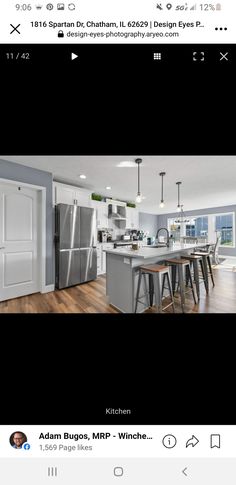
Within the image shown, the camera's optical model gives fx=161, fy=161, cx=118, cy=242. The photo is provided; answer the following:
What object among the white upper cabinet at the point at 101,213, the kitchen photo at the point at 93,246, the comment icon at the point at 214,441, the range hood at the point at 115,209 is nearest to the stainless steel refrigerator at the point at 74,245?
the kitchen photo at the point at 93,246

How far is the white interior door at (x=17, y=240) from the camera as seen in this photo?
1.89m

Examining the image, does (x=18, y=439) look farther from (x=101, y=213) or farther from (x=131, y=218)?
(x=131, y=218)

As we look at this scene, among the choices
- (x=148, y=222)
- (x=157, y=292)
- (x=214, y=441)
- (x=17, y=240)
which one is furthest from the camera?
(x=148, y=222)

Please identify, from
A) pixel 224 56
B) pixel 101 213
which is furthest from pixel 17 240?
pixel 224 56

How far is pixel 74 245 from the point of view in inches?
111

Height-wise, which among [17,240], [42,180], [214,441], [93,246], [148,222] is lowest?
[214,441]

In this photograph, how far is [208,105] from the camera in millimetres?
497

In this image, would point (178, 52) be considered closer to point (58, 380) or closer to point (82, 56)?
point (82, 56)

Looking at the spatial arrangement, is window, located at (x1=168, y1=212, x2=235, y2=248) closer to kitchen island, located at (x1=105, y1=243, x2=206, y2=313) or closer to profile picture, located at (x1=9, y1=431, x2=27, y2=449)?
kitchen island, located at (x1=105, y1=243, x2=206, y2=313)

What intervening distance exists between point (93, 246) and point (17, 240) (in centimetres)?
141

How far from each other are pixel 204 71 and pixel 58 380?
3.46 feet

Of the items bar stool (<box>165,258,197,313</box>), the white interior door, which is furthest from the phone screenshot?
the white interior door

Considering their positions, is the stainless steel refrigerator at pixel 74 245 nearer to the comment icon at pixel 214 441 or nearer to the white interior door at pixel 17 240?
the white interior door at pixel 17 240
